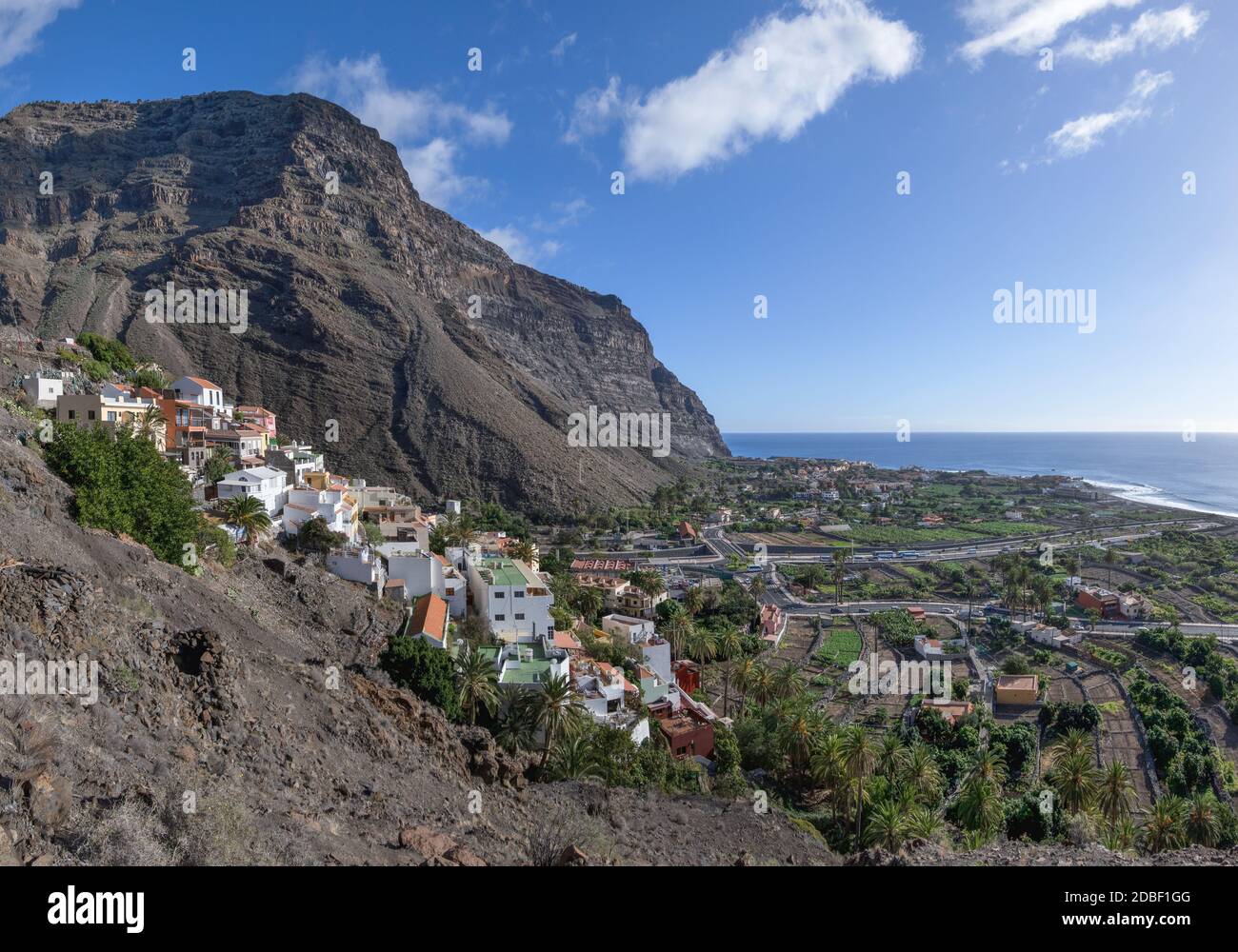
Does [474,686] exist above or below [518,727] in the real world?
above

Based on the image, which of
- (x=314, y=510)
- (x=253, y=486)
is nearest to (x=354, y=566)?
(x=314, y=510)

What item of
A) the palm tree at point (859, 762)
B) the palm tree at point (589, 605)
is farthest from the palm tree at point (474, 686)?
the palm tree at point (589, 605)

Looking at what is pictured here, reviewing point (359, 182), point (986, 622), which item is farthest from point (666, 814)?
point (359, 182)

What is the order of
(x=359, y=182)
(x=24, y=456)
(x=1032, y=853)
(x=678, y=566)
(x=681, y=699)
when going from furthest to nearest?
(x=359, y=182) < (x=678, y=566) < (x=681, y=699) < (x=24, y=456) < (x=1032, y=853)

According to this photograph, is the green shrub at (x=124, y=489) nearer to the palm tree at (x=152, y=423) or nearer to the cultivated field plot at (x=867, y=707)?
the palm tree at (x=152, y=423)

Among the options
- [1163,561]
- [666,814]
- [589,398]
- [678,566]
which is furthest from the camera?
[589,398]

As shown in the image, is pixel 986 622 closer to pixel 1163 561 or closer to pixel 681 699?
pixel 681 699

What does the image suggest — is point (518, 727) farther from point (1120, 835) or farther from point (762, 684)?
point (1120, 835)

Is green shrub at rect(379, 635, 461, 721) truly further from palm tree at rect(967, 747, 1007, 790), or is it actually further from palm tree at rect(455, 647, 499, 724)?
palm tree at rect(967, 747, 1007, 790)
